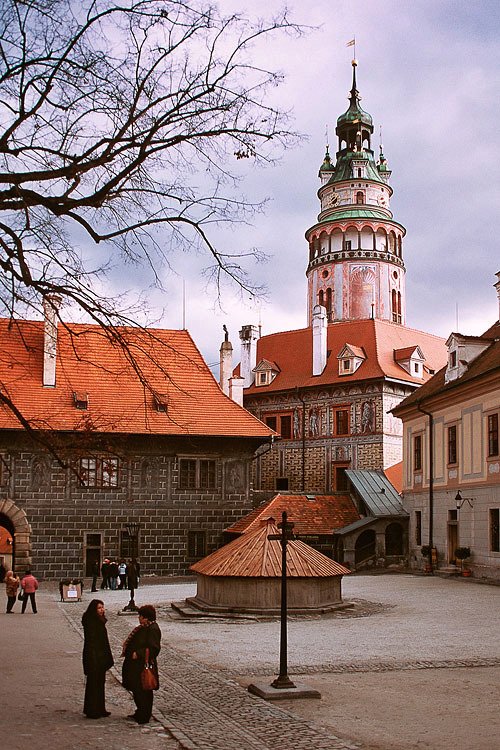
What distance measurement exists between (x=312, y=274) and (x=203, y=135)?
175 feet

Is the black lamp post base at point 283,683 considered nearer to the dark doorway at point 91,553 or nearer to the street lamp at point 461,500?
the street lamp at point 461,500

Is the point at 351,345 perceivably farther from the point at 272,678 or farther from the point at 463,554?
the point at 272,678

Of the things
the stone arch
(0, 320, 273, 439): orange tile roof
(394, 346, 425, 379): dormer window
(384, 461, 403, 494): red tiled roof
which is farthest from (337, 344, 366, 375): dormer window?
the stone arch

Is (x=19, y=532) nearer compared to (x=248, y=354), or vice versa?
(x=19, y=532)

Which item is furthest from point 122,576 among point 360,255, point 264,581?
point 360,255

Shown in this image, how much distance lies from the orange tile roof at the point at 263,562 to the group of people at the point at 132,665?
1029 centimetres

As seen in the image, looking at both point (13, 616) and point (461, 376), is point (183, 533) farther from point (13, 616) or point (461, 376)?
point (13, 616)

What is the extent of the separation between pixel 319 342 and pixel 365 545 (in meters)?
15.8

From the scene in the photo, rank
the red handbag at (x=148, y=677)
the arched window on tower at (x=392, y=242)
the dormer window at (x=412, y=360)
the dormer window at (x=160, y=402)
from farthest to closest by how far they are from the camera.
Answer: the arched window on tower at (x=392, y=242)
the dormer window at (x=412, y=360)
the dormer window at (x=160, y=402)
the red handbag at (x=148, y=677)

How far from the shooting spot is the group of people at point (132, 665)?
366 inches

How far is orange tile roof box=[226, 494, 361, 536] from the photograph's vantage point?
36031mm

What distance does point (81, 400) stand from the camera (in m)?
35.8

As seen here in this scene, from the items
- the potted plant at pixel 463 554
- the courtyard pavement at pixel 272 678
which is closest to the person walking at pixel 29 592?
the courtyard pavement at pixel 272 678

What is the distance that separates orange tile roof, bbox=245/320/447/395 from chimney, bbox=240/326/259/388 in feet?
2.65
